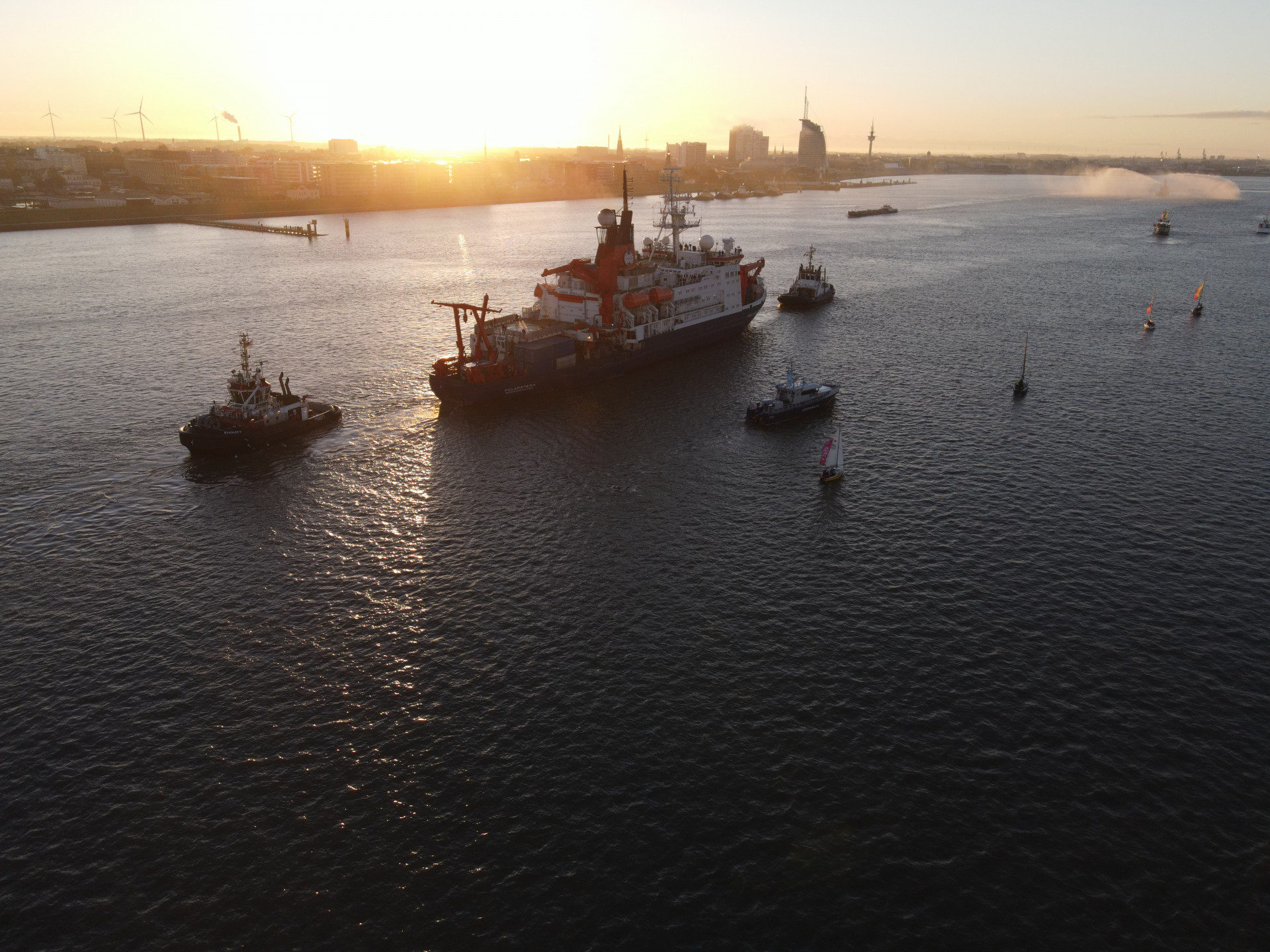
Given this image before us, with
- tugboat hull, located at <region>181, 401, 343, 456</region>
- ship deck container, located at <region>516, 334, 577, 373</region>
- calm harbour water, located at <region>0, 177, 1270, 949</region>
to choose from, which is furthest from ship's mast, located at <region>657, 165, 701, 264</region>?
tugboat hull, located at <region>181, 401, 343, 456</region>

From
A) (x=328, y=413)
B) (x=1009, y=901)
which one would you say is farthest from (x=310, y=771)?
(x=328, y=413)

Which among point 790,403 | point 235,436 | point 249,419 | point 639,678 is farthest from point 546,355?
point 639,678

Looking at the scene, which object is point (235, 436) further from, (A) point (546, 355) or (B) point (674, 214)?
(B) point (674, 214)

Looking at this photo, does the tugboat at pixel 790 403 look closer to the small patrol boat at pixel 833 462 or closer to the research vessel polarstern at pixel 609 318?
the small patrol boat at pixel 833 462

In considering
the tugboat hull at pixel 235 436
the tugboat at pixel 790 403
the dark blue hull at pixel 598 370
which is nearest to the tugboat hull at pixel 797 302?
the dark blue hull at pixel 598 370

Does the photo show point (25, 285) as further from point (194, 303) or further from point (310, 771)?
point (310, 771)
